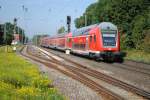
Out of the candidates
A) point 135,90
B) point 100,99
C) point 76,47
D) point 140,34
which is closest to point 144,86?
point 135,90

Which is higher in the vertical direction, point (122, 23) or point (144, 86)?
point (122, 23)

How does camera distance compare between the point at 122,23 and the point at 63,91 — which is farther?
the point at 122,23

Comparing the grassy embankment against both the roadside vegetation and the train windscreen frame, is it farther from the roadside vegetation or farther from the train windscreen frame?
the roadside vegetation

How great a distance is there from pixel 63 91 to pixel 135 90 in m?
3.15

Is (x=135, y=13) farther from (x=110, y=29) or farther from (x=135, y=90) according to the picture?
(x=135, y=90)

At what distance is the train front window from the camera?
35.7 m

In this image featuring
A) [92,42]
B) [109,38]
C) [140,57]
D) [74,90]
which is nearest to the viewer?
[74,90]

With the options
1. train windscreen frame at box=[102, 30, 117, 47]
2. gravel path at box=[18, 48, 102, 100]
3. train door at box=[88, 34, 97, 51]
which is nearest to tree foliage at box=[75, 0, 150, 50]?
train door at box=[88, 34, 97, 51]

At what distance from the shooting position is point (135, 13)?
6209cm

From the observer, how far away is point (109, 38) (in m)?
35.8

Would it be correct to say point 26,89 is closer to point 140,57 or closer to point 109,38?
point 109,38

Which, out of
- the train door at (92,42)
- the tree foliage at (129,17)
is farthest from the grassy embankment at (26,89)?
the tree foliage at (129,17)

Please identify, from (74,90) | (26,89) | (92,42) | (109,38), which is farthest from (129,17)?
(26,89)

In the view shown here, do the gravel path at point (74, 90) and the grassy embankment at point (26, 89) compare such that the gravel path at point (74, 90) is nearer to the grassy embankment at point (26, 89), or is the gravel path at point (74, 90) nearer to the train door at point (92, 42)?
the grassy embankment at point (26, 89)
